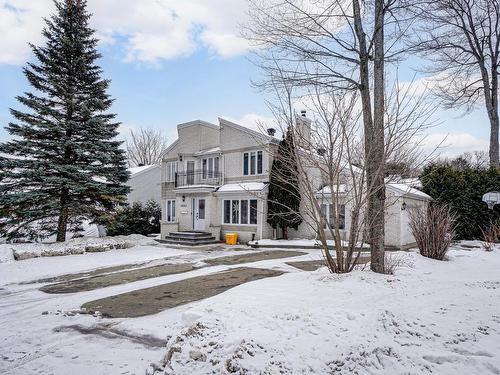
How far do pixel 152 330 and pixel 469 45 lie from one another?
2428cm

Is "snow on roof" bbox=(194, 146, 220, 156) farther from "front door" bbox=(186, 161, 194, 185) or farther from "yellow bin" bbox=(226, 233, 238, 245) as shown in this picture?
"yellow bin" bbox=(226, 233, 238, 245)

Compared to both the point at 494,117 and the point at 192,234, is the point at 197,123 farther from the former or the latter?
the point at 494,117

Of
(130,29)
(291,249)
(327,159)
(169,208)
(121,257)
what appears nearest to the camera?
(327,159)

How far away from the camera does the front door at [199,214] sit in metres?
21.6

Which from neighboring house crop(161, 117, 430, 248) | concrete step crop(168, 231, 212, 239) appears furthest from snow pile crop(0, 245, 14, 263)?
neighboring house crop(161, 117, 430, 248)

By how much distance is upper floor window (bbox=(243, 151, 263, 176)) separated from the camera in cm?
2006

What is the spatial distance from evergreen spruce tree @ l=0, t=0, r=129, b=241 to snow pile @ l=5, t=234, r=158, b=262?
1376mm

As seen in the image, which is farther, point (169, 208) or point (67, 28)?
point (169, 208)

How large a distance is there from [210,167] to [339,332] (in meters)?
19.5

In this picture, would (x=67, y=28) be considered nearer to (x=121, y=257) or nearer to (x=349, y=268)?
(x=121, y=257)

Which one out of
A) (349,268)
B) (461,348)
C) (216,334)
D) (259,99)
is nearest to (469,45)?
(259,99)

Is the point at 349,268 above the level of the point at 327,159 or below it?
below

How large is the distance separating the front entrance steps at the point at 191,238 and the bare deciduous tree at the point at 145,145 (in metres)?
26.7

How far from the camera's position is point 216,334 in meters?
3.88
